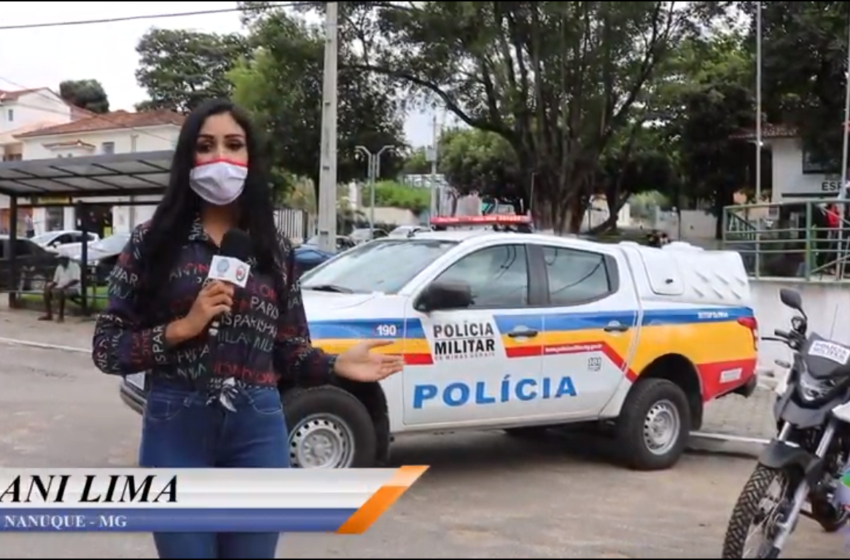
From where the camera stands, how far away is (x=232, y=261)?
2.67 metres

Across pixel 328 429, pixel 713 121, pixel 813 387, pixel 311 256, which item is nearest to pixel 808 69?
pixel 713 121

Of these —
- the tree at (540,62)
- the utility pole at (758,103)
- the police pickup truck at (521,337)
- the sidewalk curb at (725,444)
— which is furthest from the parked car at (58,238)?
the sidewalk curb at (725,444)

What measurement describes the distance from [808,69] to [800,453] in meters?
1.72

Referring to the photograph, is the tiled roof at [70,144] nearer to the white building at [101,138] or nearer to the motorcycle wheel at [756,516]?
the white building at [101,138]

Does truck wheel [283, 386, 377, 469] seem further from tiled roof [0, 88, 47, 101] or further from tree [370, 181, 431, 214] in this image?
tiled roof [0, 88, 47, 101]

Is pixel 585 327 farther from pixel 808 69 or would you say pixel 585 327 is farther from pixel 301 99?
pixel 301 99

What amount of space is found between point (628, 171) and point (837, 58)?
3.22 ft

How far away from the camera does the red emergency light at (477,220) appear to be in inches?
242

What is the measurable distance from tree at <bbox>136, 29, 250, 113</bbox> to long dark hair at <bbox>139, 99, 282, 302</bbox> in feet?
5.28

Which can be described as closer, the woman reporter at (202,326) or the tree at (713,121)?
the woman reporter at (202,326)

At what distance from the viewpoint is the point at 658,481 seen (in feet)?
22.5

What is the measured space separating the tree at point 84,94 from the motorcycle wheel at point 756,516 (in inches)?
130

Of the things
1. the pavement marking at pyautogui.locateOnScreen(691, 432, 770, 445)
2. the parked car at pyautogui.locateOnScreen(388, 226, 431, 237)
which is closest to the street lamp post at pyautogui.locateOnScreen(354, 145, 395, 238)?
the parked car at pyautogui.locateOnScreen(388, 226, 431, 237)

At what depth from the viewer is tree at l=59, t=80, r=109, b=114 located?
467cm
